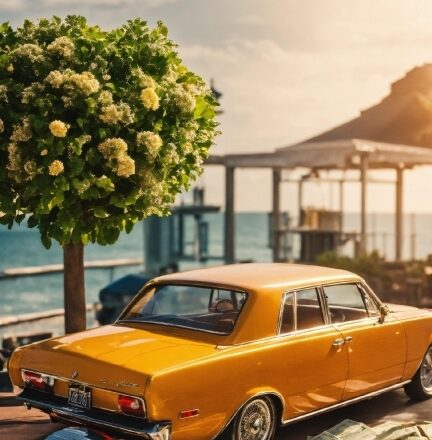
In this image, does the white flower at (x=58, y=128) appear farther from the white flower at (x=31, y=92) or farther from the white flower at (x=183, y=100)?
the white flower at (x=183, y=100)

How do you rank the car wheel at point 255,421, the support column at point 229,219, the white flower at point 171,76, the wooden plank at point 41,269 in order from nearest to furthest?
the car wheel at point 255,421 → the white flower at point 171,76 → the wooden plank at point 41,269 → the support column at point 229,219

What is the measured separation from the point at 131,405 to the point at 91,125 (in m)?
2.89

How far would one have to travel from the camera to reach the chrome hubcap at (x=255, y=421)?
7.13m

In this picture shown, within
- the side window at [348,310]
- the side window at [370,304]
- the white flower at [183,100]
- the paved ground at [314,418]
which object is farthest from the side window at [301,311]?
the white flower at [183,100]

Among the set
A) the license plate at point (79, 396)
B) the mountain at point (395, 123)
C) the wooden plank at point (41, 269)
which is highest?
the mountain at point (395, 123)

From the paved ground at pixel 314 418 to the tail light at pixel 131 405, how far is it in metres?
1.77

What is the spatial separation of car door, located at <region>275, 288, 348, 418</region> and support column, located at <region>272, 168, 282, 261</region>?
1446 cm

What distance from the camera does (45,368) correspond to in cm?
709

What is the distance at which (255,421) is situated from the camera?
7.22 metres

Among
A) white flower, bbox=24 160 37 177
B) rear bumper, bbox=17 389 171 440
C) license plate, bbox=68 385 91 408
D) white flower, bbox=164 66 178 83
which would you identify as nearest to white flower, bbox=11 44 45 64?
white flower, bbox=24 160 37 177

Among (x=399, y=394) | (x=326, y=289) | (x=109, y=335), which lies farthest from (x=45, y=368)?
(x=399, y=394)

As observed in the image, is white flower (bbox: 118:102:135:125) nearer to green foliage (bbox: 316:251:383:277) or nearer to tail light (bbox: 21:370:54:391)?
tail light (bbox: 21:370:54:391)

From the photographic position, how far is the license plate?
671 cm

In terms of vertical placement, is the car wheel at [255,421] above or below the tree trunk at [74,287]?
below
